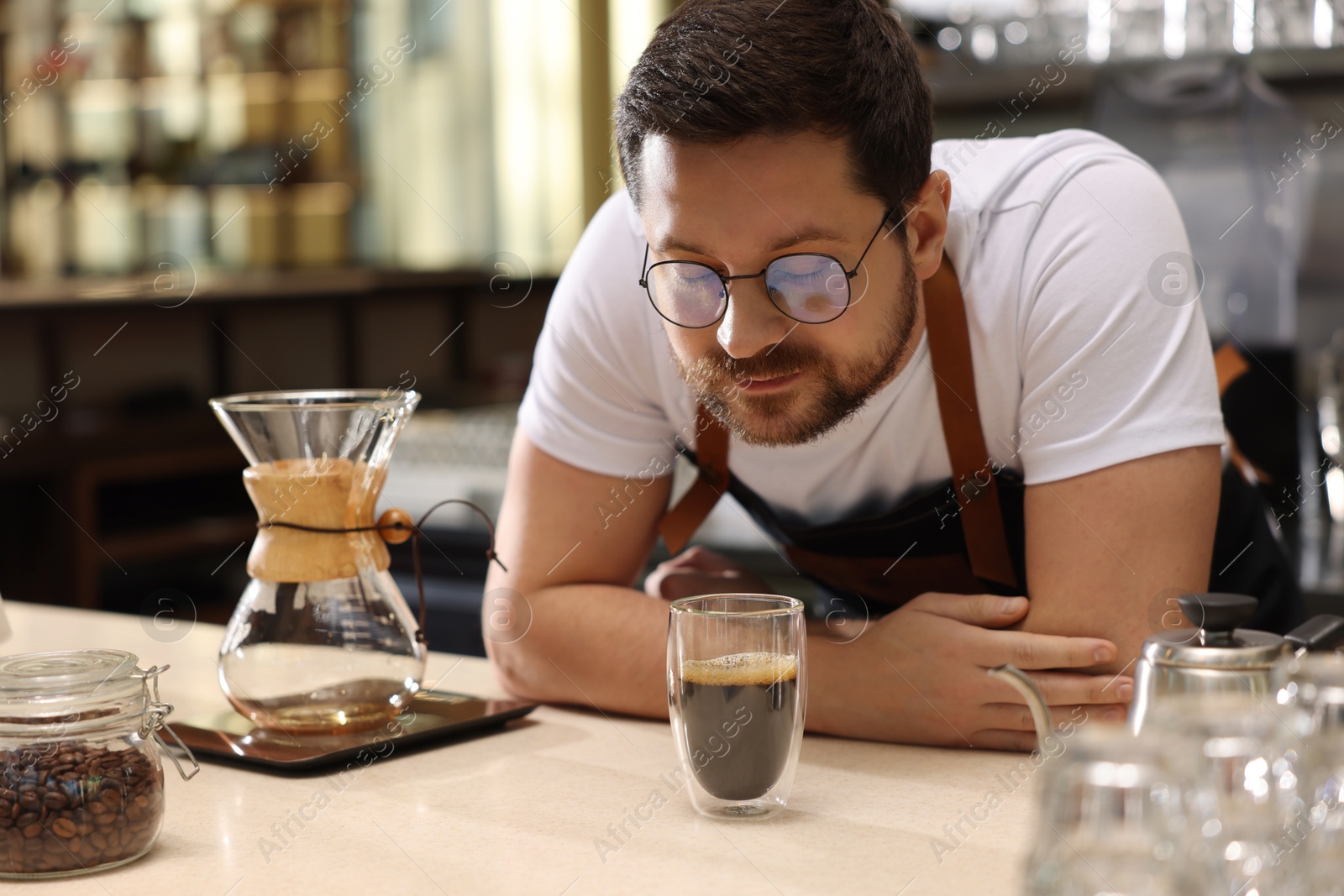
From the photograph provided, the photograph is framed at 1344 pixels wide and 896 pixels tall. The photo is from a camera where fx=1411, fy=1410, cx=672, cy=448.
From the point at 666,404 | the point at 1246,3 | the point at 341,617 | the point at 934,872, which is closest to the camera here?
the point at 934,872

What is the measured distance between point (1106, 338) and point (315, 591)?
2.41 ft

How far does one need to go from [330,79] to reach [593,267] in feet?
17.9

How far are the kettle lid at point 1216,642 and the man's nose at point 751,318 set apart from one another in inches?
18.2

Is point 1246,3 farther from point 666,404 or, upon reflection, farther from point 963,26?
point 666,404

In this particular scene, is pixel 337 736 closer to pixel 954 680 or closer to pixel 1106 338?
pixel 954 680

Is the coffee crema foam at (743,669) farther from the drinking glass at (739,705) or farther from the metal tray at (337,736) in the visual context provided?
the metal tray at (337,736)

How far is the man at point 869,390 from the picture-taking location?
1201 millimetres

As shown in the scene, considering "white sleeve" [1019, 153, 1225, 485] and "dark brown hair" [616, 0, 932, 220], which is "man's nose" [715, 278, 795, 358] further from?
"white sleeve" [1019, 153, 1225, 485]

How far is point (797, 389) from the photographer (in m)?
1.25

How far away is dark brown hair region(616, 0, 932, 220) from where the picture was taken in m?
1.19

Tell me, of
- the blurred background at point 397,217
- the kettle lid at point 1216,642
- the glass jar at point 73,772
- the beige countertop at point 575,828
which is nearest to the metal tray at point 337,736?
the beige countertop at point 575,828

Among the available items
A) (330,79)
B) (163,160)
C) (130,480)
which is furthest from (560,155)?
(130,480)

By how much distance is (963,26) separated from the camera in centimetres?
330

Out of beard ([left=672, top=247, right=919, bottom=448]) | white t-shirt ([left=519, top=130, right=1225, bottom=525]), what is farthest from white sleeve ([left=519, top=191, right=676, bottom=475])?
beard ([left=672, top=247, right=919, bottom=448])
